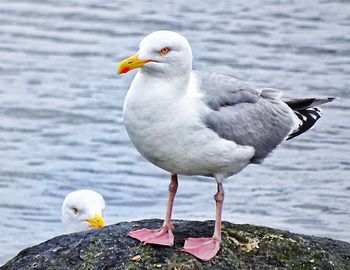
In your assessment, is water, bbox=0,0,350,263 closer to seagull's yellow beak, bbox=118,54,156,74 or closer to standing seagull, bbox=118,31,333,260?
standing seagull, bbox=118,31,333,260

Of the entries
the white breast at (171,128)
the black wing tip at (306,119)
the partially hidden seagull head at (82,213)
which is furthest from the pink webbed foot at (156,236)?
the partially hidden seagull head at (82,213)

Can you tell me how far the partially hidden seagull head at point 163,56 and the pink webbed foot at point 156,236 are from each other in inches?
39.3

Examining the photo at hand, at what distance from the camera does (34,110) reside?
15.4 meters

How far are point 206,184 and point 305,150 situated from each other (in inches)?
51.8

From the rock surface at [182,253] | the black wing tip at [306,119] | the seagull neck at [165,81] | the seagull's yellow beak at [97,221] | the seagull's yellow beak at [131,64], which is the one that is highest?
the seagull's yellow beak at [131,64]

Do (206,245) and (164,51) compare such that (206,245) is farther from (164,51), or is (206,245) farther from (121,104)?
(121,104)

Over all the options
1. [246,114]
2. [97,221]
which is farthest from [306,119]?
[97,221]

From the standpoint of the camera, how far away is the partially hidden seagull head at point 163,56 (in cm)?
756

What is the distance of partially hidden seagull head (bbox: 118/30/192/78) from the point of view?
7559mm

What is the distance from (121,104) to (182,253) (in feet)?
26.1

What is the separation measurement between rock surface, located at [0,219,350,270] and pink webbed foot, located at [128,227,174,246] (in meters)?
0.03

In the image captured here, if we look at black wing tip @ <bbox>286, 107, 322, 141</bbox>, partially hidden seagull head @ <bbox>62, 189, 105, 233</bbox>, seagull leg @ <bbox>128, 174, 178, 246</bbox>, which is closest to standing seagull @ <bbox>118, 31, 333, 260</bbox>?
seagull leg @ <bbox>128, 174, 178, 246</bbox>

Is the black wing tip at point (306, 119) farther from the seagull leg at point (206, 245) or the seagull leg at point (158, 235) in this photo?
the seagull leg at point (158, 235)

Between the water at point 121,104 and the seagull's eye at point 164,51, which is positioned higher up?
the seagull's eye at point 164,51
